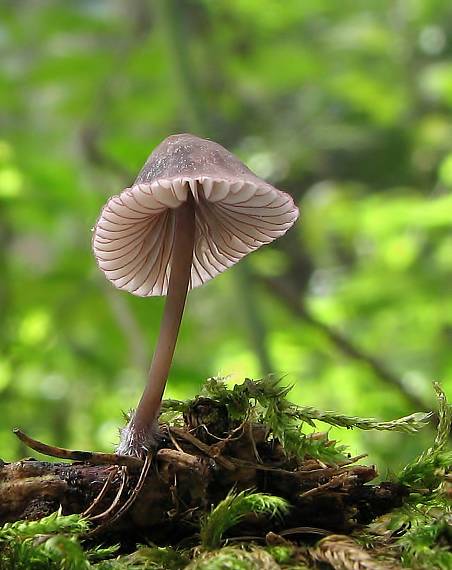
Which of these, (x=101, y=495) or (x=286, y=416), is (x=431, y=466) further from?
(x=101, y=495)

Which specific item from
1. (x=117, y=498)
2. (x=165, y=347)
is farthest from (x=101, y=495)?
(x=165, y=347)

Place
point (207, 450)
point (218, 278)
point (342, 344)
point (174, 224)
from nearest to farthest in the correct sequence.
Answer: point (207, 450) < point (174, 224) < point (342, 344) < point (218, 278)

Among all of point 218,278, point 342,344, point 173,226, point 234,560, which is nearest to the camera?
point 234,560

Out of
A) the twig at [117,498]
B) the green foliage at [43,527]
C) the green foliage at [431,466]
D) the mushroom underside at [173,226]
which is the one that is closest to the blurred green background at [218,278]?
the mushroom underside at [173,226]

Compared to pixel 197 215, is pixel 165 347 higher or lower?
lower

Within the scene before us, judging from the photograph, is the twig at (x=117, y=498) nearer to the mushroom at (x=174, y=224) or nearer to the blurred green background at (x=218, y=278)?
the mushroom at (x=174, y=224)

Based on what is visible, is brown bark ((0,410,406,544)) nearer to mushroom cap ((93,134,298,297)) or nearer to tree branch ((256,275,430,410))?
mushroom cap ((93,134,298,297))

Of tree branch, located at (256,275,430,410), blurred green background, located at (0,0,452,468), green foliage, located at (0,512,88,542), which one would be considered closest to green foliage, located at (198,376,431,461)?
green foliage, located at (0,512,88,542)
